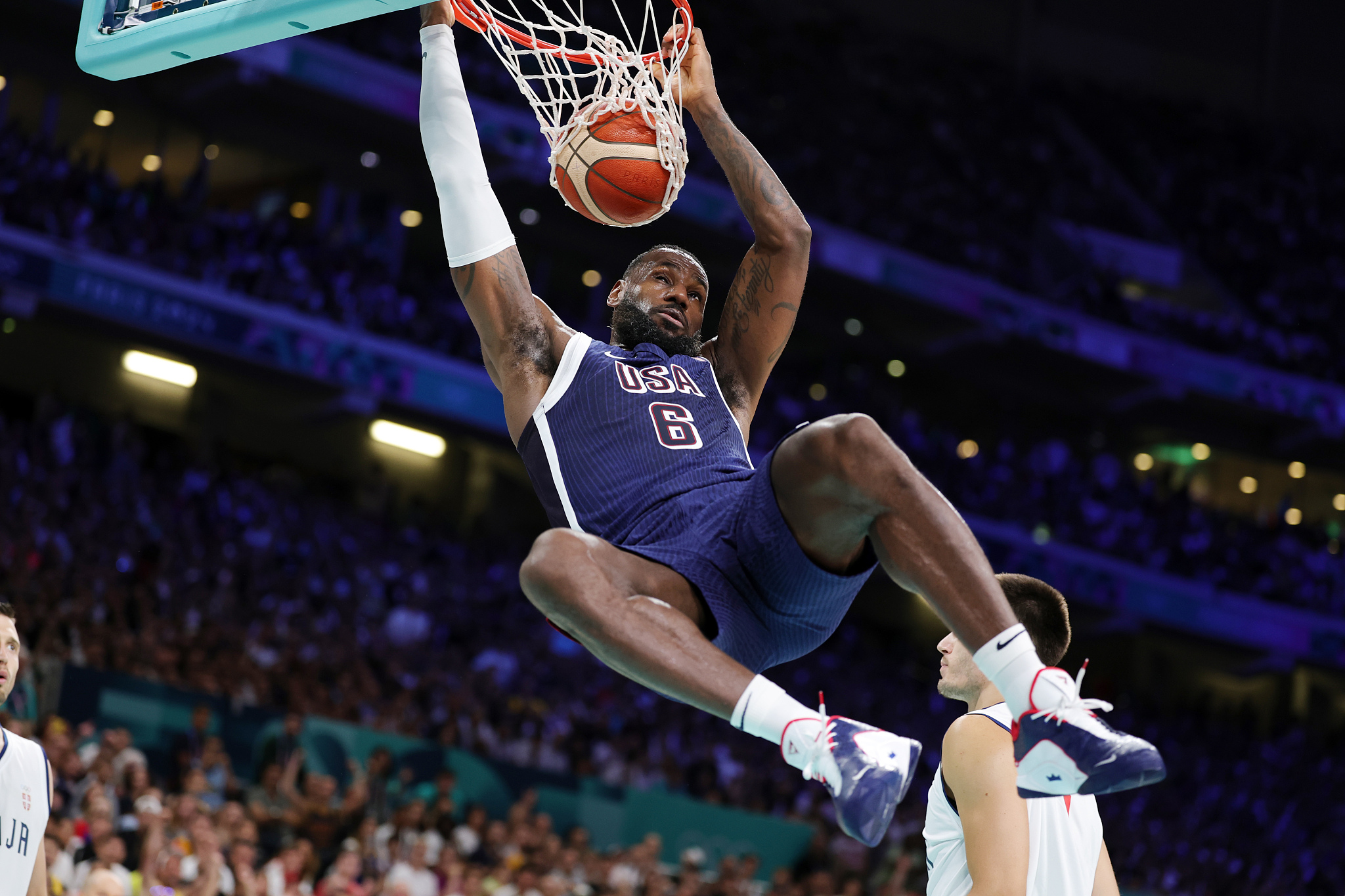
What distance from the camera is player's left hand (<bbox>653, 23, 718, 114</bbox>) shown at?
462 centimetres

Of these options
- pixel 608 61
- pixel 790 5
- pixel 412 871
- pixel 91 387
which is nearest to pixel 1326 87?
pixel 790 5

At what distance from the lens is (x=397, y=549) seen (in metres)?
18.2

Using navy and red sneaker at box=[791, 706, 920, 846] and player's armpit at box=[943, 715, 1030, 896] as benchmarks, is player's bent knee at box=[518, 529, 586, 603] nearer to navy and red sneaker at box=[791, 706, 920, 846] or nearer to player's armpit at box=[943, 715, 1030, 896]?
navy and red sneaker at box=[791, 706, 920, 846]

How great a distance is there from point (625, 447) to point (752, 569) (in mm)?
524

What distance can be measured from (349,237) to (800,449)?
62.3 ft

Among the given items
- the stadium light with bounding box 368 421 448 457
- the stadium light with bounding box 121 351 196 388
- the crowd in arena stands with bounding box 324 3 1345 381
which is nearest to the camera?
the stadium light with bounding box 121 351 196 388

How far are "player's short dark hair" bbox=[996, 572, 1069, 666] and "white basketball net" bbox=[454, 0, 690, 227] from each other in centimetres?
153

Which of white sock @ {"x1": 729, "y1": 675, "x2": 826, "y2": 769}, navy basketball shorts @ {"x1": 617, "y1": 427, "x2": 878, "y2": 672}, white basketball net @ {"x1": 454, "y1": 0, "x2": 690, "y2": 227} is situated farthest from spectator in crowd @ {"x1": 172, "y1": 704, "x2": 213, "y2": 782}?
white sock @ {"x1": 729, "y1": 675, "x2": 826, "y2": 769}

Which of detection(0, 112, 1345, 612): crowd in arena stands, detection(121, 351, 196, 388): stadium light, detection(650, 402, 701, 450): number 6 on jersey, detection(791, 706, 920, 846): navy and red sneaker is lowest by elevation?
detection(121, 351, 196, 388): stadium light

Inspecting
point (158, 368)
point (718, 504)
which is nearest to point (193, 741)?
point (718, 504)

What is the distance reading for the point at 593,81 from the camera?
5125mm

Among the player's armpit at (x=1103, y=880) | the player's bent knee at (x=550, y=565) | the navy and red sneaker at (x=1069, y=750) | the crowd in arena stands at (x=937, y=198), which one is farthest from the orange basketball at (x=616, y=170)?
the crowd in arena stands at (x=937, y=198)

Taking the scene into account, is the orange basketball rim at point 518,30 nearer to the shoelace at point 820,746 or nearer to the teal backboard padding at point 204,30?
the teal backboard padding at point 204,30

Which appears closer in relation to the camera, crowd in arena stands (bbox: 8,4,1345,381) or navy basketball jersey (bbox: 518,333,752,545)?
navy basketball jersey (bbox: 518,333,752,545)
